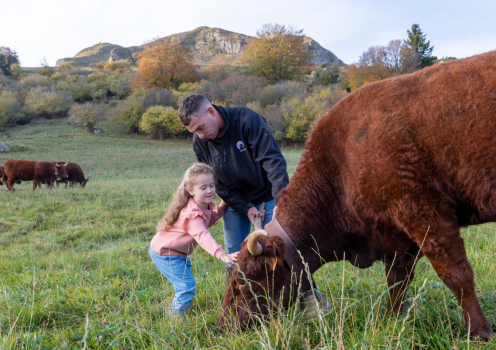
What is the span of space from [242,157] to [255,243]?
5.27 ft

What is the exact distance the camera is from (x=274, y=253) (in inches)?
106

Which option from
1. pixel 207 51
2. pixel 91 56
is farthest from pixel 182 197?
pixel 91 56

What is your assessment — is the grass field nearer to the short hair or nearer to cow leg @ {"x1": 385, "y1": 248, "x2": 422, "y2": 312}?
cow leg @ {"x1": 385, "y1": 248, "x2": 422, "y2": 312}

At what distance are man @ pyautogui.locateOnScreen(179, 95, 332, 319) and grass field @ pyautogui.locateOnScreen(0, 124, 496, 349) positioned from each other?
35.1 inches

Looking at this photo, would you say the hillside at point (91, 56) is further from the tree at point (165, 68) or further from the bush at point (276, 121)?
the bush at point (276, 121)

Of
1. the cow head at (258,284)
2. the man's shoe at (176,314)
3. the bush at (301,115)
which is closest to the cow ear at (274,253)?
the cow head at (258,284)

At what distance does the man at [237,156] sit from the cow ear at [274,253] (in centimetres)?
86

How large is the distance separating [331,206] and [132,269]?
3.38 metres

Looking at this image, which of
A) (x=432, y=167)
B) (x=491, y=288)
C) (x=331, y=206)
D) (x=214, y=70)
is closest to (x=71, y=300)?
(x=331, y=206)

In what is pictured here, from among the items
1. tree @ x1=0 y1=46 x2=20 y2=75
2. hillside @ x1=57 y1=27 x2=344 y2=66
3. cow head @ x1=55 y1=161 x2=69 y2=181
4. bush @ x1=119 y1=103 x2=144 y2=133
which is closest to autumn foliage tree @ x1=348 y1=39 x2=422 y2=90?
bush @ x1=119 y1=103 x2=144 y2=133

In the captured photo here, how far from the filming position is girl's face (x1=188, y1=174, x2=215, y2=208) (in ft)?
11.4

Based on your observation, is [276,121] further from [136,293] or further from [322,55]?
[322,55]

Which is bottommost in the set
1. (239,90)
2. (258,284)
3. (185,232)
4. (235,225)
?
(258,284)

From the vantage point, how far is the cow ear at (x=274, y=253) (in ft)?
8.85
